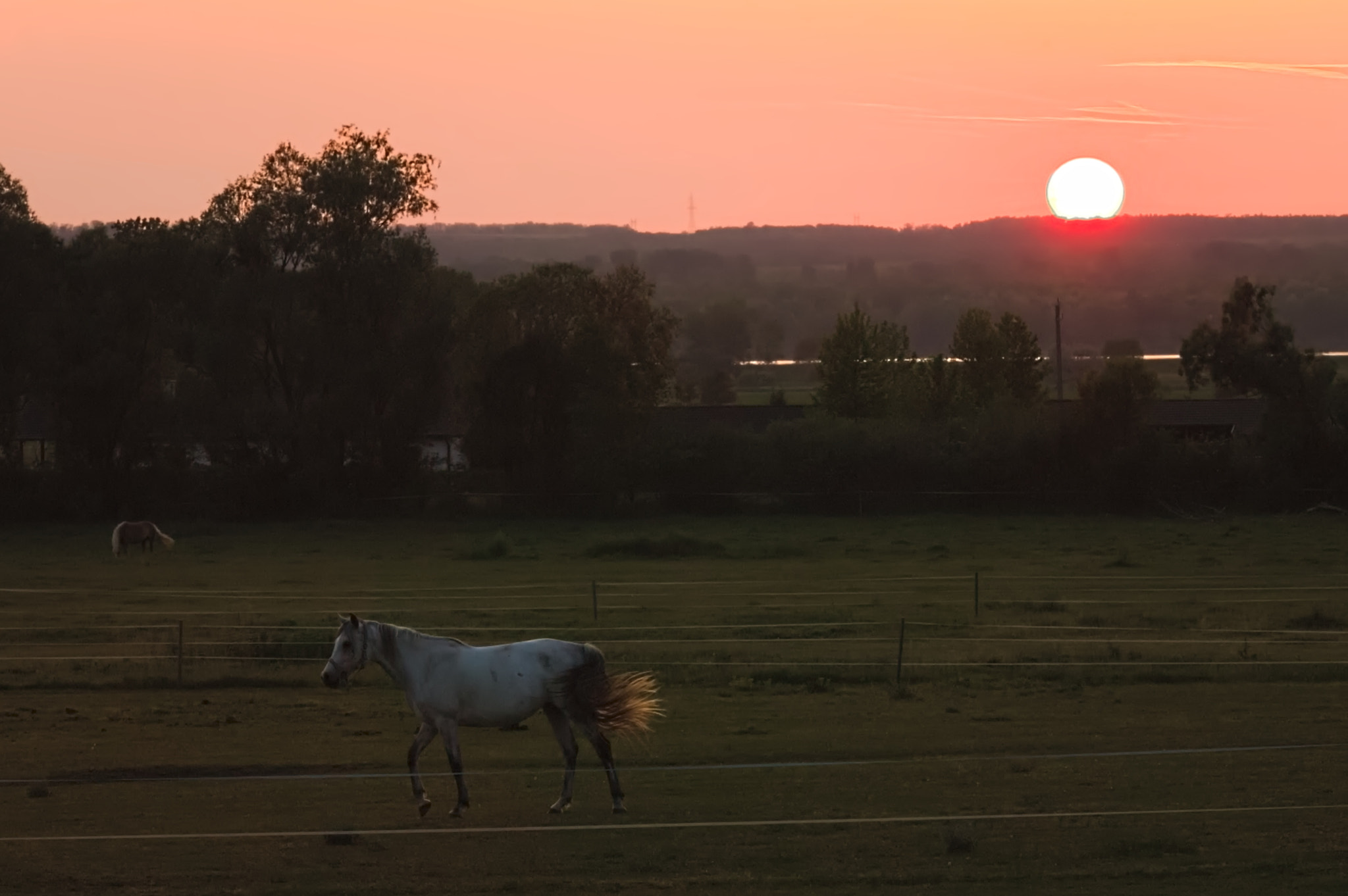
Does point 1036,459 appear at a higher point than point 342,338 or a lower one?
lower

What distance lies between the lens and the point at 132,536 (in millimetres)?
46656

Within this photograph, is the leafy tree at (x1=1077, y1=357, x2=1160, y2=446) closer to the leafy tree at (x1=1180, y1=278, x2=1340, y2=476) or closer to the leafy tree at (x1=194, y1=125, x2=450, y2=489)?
the leafy tree at (x1=1180, y1=278, x2=1340, y2=476)

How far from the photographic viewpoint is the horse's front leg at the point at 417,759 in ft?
42.3

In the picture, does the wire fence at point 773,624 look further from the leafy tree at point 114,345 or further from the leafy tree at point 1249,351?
the leafy tree at point 1249,351

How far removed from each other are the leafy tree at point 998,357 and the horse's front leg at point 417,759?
240 feet

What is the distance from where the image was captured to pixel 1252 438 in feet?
203

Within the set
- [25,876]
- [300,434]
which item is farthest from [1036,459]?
[25,876]

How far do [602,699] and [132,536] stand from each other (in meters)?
36.9

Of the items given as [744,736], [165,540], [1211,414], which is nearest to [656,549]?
[165,540]

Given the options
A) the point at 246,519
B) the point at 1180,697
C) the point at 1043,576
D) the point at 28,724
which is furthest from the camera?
the point at 246,519

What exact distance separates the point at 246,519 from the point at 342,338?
25.2ft

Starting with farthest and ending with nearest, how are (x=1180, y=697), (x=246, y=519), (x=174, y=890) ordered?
(x=246, y=519) → (x=1180, y=697) → (x=174, y=890)

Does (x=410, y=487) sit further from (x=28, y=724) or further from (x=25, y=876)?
(x=25, y=876)

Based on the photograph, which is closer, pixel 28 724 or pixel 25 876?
pixel 25 876
